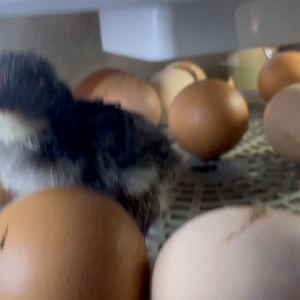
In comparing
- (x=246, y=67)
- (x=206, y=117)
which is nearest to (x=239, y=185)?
(x=206, y=117)

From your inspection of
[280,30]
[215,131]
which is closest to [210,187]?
[215,131]

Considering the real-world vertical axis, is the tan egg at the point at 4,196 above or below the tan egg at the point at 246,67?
below

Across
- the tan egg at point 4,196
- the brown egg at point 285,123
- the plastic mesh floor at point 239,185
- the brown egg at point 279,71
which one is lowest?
the plastic mesh floor at point 239,185

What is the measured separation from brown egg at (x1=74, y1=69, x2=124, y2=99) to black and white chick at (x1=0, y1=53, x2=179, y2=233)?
28 millimetres

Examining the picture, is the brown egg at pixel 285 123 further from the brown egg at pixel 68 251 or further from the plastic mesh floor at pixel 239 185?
the brown egg at pixel 68 251

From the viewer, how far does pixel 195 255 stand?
23 cm

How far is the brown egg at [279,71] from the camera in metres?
0.53

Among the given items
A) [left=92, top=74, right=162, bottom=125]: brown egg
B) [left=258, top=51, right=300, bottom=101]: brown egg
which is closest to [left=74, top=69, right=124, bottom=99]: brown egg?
[left=92, top=74, right=162, bottom=125]: brown egg

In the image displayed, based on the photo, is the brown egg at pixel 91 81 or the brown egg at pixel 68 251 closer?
the brown egg at pixel 68 251

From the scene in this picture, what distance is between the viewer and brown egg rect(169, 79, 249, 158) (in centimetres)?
42

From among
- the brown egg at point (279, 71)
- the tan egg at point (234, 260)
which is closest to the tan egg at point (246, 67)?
the brown egg at point (279, 71)

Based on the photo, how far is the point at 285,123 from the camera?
0.42 m

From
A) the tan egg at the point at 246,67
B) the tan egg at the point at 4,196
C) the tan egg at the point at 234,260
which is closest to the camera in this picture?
the tan egg at the point at 234,260

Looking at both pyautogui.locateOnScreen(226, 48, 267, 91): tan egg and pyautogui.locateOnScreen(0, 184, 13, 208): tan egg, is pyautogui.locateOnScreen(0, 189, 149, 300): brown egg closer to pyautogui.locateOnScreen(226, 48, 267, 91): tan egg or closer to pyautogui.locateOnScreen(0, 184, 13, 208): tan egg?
pyautogui.locateOnScreen(0, 184, 13, 208): tan egg
